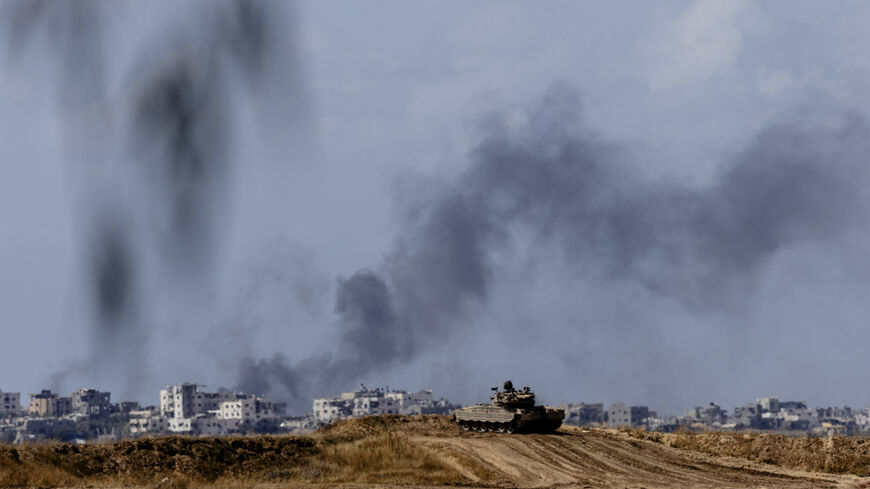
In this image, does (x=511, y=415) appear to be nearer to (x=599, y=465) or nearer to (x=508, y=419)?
(x=508, y=419)

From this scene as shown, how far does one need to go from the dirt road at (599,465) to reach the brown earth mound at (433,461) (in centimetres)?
5

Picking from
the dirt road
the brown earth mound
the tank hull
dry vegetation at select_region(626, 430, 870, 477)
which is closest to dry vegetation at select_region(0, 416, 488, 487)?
the brown earth mound

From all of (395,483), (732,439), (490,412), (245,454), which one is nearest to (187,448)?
(245,454)

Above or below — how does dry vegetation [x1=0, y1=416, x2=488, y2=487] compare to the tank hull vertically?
below

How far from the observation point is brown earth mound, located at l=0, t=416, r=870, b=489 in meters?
39.1

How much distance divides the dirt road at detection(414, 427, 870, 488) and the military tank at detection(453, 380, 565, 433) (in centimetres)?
167

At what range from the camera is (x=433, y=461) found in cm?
4388

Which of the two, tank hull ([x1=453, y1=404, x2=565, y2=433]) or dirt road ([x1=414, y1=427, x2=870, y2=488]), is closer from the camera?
dirt road ([x1=414, y1=427, x2=870, y2=488])

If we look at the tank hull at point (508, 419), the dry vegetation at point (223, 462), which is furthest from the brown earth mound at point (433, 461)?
the tank hull at point (508, 419)

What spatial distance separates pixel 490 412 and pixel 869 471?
1768 centimetres

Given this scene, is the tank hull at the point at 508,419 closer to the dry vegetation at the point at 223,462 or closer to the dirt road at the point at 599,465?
the dirt road at the point at 599,465

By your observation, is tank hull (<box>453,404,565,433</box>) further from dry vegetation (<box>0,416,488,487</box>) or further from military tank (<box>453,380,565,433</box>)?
dry vegetation (<box>0,416,488,487</box>)

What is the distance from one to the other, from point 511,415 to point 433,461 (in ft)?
30.0

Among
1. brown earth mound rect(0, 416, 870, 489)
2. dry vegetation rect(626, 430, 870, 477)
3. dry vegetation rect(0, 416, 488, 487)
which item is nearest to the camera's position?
dry vegetation rect(0, 416, 488, 487)
